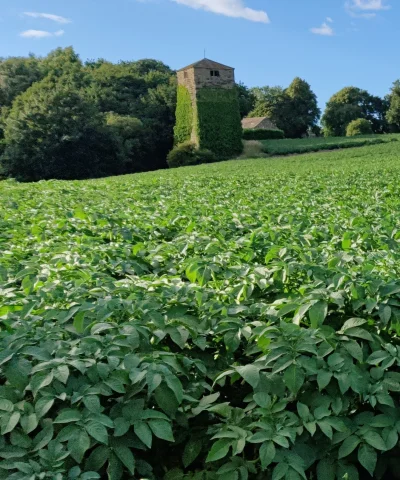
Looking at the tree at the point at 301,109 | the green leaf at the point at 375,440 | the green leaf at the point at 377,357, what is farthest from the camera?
the tree at the point at 301,109

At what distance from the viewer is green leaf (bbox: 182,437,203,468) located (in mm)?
2785

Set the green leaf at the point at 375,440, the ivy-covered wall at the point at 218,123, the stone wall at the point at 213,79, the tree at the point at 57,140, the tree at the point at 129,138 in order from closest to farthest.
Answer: the green leaf at the point at 375,440 < the tree at the point at 57,140 < the tree at the point at 129,138 < the ivy-covered wall at the point at 218,123 < the stone wall at the point at 213,79

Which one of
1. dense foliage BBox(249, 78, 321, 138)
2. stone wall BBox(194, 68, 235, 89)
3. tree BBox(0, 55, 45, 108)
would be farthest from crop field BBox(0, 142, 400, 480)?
dense foliage BBox(249, 78, 321, 138)

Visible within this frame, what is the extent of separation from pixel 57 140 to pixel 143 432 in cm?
4277

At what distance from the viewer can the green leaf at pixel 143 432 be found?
8.01 ft

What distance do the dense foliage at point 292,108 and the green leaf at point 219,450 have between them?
249 feet

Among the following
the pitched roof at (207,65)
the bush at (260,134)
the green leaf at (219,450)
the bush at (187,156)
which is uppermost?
the pitched roof at (207,65)

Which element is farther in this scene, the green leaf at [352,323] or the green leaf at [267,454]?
the green leaf at [352,323]

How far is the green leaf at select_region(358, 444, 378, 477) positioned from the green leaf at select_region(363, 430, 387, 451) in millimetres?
30

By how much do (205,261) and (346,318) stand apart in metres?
1.27

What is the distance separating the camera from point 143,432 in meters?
2.49

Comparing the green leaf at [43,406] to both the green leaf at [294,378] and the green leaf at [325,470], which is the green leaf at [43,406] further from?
the green leaf at [325,470]

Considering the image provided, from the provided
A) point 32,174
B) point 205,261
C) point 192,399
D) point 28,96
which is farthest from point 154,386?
point 28,96

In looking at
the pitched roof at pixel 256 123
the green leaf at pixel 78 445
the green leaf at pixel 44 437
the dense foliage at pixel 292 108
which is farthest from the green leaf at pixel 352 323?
the dense foliage at pixel 292 108
